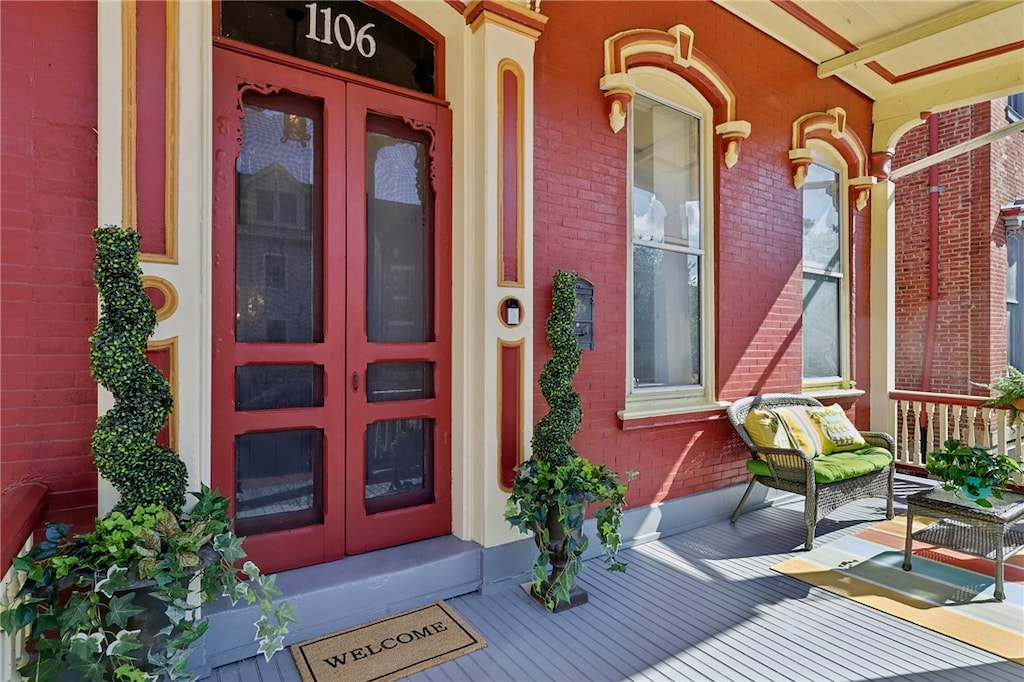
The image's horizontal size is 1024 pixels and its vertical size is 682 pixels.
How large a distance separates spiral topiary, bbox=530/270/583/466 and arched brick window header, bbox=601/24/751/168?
1.50 meters

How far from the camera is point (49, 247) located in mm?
1947

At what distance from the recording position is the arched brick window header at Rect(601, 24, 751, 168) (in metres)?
3.35

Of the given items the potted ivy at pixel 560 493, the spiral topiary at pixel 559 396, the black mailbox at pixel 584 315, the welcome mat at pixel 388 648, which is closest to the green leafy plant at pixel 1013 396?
the black mailbox at pixel 584 315

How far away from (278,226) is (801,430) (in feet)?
12.4

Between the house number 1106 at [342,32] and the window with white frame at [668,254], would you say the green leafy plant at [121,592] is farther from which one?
the window with white frame at [668,254]

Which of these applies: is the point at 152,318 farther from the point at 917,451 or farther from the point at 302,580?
the point at 917,451

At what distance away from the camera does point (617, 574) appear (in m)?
3.06

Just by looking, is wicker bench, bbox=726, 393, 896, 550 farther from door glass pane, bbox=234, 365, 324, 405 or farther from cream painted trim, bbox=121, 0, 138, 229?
cream painted trim, bbox=121, 0, 138, 229

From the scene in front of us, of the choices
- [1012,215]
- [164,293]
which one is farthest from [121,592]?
[1012,215]

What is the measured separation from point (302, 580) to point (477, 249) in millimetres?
1839

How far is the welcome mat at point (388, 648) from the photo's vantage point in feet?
6.98

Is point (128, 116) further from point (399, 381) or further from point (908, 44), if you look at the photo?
point (908, 44)

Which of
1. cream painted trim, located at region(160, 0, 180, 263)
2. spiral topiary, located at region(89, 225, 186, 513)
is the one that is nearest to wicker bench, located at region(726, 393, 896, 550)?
spiral topiary, located at region(89, 225, 186, 513)

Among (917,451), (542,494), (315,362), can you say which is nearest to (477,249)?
(315,362)
